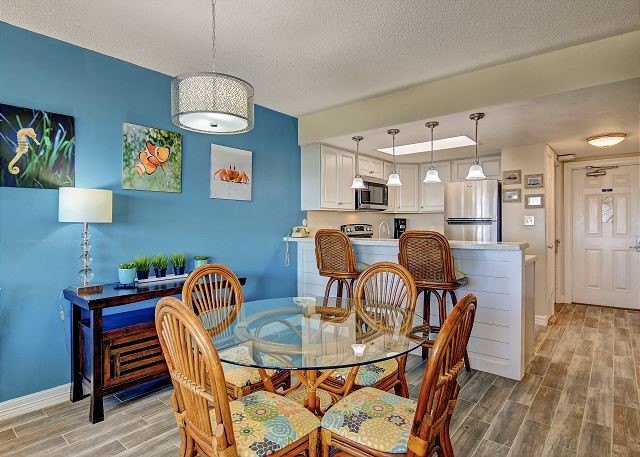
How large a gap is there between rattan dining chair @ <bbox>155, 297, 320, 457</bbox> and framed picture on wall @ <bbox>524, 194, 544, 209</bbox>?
4171mm

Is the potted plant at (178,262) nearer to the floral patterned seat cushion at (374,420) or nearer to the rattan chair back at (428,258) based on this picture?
the rattan chair back at (428,258)

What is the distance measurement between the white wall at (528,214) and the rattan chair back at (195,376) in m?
4.41

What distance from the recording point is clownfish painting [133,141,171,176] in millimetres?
3031

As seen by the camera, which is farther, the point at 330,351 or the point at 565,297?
the point at 565,297

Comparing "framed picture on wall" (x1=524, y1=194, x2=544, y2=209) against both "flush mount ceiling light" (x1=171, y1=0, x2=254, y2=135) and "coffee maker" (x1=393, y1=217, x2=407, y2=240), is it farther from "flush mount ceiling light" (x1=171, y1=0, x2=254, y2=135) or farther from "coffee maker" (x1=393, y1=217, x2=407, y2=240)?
"flush mount ceiling light" (x1=171, y1=0, x2=254, y2=135)

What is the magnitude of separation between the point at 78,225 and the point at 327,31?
2241 mm

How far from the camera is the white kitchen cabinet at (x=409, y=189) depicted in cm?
586

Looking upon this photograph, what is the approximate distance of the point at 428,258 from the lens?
283cm

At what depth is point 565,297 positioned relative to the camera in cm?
568

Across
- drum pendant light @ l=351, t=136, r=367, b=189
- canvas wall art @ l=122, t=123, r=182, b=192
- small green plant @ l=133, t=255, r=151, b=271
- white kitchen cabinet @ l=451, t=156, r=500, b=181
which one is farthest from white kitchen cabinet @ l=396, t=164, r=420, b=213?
small green plant @ l=133, t=255, r=151, b=271

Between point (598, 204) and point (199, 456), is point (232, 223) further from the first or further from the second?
point (598, 204)

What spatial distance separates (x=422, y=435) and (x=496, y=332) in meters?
2.15

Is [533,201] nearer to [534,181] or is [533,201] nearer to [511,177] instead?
[534,181]

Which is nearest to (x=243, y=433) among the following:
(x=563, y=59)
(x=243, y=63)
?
(x=243, y=63)
